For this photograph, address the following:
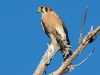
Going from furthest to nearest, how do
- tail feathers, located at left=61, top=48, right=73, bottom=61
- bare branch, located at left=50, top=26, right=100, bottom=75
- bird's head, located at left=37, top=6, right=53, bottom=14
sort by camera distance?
bird's head, located at left=37, top=6, right=53, bottom=14 < tail feathers, located at left=61, top=48, right=73, bottom=61 < bare branch, located at left=50, top=26, right=100, bottom=75


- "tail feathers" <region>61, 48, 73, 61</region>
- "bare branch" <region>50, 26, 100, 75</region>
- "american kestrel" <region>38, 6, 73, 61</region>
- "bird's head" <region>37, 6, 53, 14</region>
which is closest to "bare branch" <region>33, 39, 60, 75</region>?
"tail feathers" <region>61, 48, 73, 61</region>

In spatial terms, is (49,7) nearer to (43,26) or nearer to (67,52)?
(43,26)

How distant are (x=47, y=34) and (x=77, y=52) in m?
4.19

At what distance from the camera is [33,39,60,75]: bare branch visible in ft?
24.3

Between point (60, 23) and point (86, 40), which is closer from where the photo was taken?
point (86, 40)

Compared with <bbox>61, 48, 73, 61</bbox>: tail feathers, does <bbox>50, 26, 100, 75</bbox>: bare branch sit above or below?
below

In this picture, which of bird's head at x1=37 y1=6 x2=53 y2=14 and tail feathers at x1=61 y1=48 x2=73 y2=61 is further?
bird's head at x1=37 y1=6 x2=53 y2=14

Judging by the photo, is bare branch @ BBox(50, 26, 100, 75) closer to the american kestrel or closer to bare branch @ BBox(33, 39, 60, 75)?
bare branch @ BBox(33, 39, 60, 75)

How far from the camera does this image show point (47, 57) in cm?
795

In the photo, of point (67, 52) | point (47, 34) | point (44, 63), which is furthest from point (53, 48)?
point (47, 34)

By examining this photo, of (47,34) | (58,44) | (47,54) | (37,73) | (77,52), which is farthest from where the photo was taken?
(47,34)

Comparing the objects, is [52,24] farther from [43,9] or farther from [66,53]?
[66,53]

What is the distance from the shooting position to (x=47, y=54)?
8.03 metres

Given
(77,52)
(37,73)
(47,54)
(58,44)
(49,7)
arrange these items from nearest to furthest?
(77,52) < (37,73) < (47,54) < (58,44) < (49,7)
